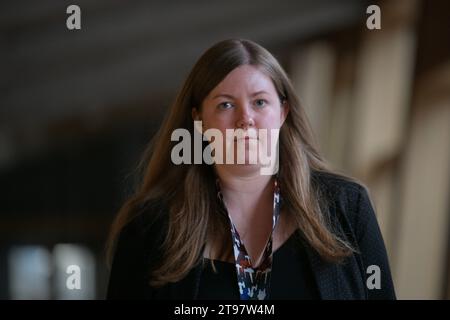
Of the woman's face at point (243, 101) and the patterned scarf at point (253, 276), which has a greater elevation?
the woman's face at point (243, 101)

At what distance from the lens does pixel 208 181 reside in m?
0.93

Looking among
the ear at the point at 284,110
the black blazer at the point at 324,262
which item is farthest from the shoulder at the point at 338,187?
the ear at the point at 284,110

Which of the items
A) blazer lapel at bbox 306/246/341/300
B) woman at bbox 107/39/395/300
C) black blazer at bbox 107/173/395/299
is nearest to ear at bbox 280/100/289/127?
woman at bbox 107/39/395/300

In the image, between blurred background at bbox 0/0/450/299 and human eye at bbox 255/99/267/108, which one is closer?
human eye at bbox 255/99/267/108

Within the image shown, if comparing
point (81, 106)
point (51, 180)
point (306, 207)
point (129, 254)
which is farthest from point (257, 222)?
point (81, 106)

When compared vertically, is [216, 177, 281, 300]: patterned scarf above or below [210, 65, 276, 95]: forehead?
below

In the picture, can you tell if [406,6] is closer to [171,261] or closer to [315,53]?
[315,53]

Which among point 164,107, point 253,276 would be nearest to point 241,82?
point 253,276

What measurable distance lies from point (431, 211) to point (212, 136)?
55cm

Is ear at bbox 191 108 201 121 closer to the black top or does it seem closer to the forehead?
the forehead

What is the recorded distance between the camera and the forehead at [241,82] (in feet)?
2.78

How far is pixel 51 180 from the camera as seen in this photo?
1233mm

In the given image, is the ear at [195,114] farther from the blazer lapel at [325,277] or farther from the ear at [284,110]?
the blazer lapel at [325,277]

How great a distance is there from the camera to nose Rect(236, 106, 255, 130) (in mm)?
843
